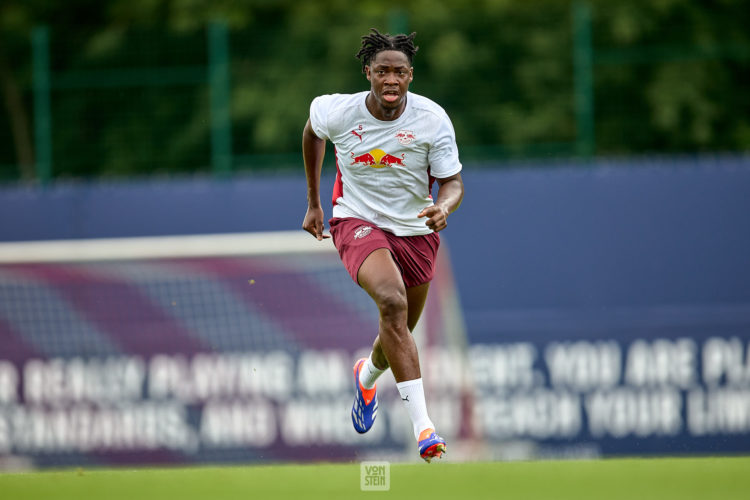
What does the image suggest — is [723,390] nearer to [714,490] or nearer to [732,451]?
[732,451]

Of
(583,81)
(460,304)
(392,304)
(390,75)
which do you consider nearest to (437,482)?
(392,304)

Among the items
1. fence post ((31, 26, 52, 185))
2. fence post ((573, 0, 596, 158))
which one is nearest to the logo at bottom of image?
fence post ((573, 0, 596, 158))

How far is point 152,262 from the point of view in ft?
36.3

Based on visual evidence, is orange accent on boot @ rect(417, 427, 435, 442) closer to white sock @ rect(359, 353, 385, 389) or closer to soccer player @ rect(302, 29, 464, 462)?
soccer player @ rect(302, 29, 464, 462)

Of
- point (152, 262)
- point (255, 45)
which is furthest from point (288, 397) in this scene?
point (255, 45)

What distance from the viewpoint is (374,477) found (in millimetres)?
7289

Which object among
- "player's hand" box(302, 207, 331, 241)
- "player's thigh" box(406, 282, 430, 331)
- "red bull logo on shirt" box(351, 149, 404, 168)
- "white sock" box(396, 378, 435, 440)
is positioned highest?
"red bull logo on shirt" box(351, 149, 404, 168)

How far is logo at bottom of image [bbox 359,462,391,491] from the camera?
7.31 meters

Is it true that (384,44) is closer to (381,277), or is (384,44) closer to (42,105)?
(381,277)

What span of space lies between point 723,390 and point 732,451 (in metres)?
0.59

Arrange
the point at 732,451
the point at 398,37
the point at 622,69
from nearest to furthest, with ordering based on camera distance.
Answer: the point at 398,37, the point at 732,451, the point at 622,69

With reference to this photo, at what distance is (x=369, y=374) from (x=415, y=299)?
68cm

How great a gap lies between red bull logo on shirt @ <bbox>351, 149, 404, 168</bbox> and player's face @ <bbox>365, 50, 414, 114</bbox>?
13.0 inches

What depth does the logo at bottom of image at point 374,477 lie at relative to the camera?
24.0 feet
